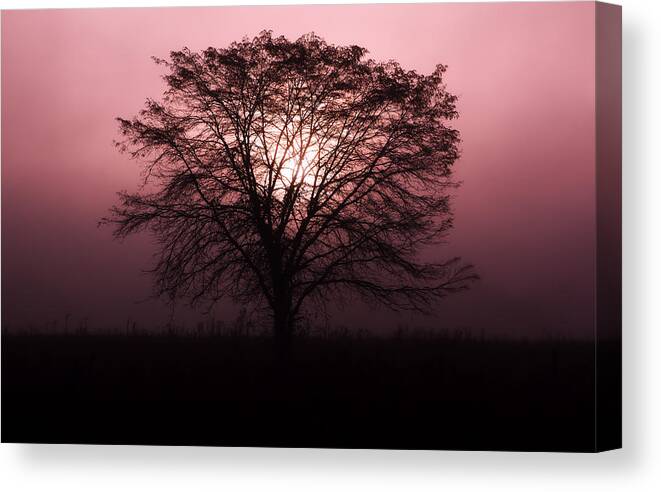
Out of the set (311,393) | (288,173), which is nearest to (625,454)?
(311,393)

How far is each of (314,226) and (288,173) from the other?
1.44ft

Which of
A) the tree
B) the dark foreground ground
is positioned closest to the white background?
the dark foreground ground

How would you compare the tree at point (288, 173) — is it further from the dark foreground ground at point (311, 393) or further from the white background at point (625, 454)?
Answer: the white background at point (625, 454)

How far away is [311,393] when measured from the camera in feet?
27.2

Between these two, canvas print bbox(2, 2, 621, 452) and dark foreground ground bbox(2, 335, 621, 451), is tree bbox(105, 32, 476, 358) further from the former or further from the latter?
dark foreground ground bbox(2, 335, 621, 451)

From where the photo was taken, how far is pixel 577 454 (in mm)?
8164

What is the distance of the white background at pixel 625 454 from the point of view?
26.7 feet

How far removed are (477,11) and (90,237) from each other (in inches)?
130

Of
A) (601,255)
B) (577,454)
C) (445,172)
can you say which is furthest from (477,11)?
(577,454)

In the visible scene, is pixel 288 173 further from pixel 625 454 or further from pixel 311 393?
pixel 625 454

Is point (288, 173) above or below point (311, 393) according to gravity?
above

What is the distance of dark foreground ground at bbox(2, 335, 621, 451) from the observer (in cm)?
810

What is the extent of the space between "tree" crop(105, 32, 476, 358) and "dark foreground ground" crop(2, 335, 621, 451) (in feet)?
1.28

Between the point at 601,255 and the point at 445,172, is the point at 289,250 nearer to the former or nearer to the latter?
the point at 445,172
